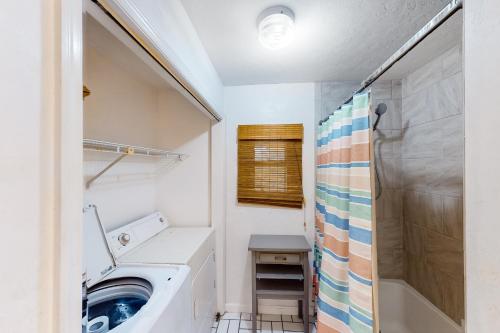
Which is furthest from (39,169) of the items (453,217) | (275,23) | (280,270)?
(453,217)

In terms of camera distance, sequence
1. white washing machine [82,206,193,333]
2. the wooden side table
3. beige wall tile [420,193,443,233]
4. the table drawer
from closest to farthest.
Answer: white washing machine [82,206,193,333], beige wall tile [420,193,443,233], the wooden side table, the table drawer

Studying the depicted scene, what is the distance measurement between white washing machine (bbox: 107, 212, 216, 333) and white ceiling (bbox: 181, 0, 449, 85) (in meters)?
1.42

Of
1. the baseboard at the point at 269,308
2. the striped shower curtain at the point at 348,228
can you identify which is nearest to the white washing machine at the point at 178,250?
the baseboard at the point at 269,308

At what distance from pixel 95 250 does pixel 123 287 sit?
26 centimetres

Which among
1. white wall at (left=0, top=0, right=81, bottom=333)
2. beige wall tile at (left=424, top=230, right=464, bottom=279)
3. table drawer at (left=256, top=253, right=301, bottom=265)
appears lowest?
table drawer at (left=256, top=253, right=301, bottom=265)

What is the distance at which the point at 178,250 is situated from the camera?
148 centimetres

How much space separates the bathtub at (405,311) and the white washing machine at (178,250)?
1587 mm

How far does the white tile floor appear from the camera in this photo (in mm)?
1935

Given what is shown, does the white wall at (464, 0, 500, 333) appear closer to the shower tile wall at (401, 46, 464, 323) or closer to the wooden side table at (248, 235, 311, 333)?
the shower tile wall at (401, 46, 464, 323)

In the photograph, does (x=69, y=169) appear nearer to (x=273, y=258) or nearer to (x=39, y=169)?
(x=39, y=169)

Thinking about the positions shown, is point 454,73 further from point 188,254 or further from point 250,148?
point 188,254

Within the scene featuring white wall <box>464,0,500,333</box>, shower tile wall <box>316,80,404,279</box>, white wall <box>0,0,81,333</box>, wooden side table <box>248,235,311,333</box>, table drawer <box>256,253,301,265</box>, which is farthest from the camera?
shower tile wall <box>316,80,404,279</box>

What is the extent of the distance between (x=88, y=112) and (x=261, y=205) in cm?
161

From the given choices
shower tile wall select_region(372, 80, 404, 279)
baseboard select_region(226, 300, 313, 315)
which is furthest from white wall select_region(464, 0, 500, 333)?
baseboard select_region(226, 300, 313, 315)
